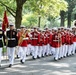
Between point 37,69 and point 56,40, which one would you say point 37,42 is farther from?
point 37,69

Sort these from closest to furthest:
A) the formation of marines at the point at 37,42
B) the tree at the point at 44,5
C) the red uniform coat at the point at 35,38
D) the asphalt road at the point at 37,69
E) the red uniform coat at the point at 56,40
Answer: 1. the asphalt road at the point at 37,69
2. the formation of marines at the point at 37,42
3. the red uniform coat at the point at 56,40
4. the red uniform coat at the point at 35,38
5. the tree at the point at 44,5

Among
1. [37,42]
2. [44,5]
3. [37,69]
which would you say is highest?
[44,5]

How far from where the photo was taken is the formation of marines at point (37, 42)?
56.4 ft

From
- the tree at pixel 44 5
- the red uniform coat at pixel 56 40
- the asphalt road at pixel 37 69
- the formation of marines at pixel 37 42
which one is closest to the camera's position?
the asphalt road at pixel 37 69

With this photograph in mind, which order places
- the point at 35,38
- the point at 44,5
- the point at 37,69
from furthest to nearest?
the point at 44,5, the point at 35,38, the point at 37,69

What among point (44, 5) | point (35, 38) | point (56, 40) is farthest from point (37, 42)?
→ point (44, 5)

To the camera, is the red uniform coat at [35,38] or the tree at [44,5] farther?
the tree at [44,5]

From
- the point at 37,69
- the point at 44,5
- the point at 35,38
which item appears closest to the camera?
the point at 37,69

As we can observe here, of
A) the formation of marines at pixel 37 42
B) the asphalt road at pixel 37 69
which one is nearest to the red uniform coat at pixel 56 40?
the formation of marines at pixel 37 42

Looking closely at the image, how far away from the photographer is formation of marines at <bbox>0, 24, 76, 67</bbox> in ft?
56.4

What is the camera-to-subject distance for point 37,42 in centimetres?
2139

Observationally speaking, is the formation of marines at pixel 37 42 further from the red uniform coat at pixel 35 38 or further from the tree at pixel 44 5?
the tree at pixel 44 5

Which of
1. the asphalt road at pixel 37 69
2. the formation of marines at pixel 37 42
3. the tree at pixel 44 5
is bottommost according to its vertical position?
the asphalt road at pixel 37 69

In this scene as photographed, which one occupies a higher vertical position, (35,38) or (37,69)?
(35,38)
